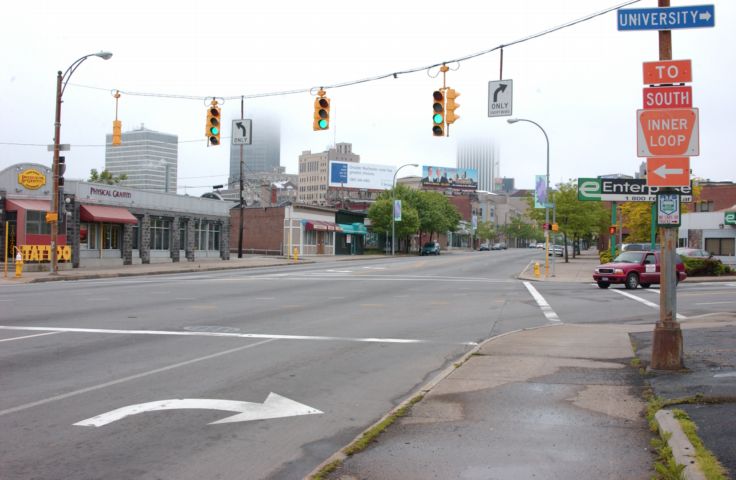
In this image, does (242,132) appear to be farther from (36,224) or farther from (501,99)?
(36,224)

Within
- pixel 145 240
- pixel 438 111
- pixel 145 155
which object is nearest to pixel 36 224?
pixel 145 240

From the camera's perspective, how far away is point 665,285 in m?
8.66

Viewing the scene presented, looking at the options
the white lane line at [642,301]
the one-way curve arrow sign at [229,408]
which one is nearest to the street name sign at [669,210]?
the one-way curve arrow sign at [229,408]

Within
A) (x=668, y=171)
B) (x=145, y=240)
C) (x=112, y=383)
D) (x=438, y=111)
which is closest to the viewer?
(x=112, y=383)

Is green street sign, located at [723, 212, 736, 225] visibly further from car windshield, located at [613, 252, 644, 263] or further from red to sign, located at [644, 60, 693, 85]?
red to sign, located at [644, 60, 693, 85]

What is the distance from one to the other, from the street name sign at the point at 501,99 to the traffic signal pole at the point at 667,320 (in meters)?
10.4

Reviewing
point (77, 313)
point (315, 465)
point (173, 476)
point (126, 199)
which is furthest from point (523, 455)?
point (126, 199)

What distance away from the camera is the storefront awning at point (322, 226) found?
68800 millimetres

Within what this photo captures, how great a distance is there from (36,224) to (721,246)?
5325 centimetres

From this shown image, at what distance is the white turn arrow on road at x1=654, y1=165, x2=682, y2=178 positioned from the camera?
872cm

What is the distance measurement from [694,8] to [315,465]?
7.62 metres

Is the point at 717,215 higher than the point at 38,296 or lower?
higher

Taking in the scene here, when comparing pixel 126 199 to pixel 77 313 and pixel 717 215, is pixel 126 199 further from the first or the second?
pixel 717 215

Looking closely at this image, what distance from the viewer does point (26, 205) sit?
35406mm
